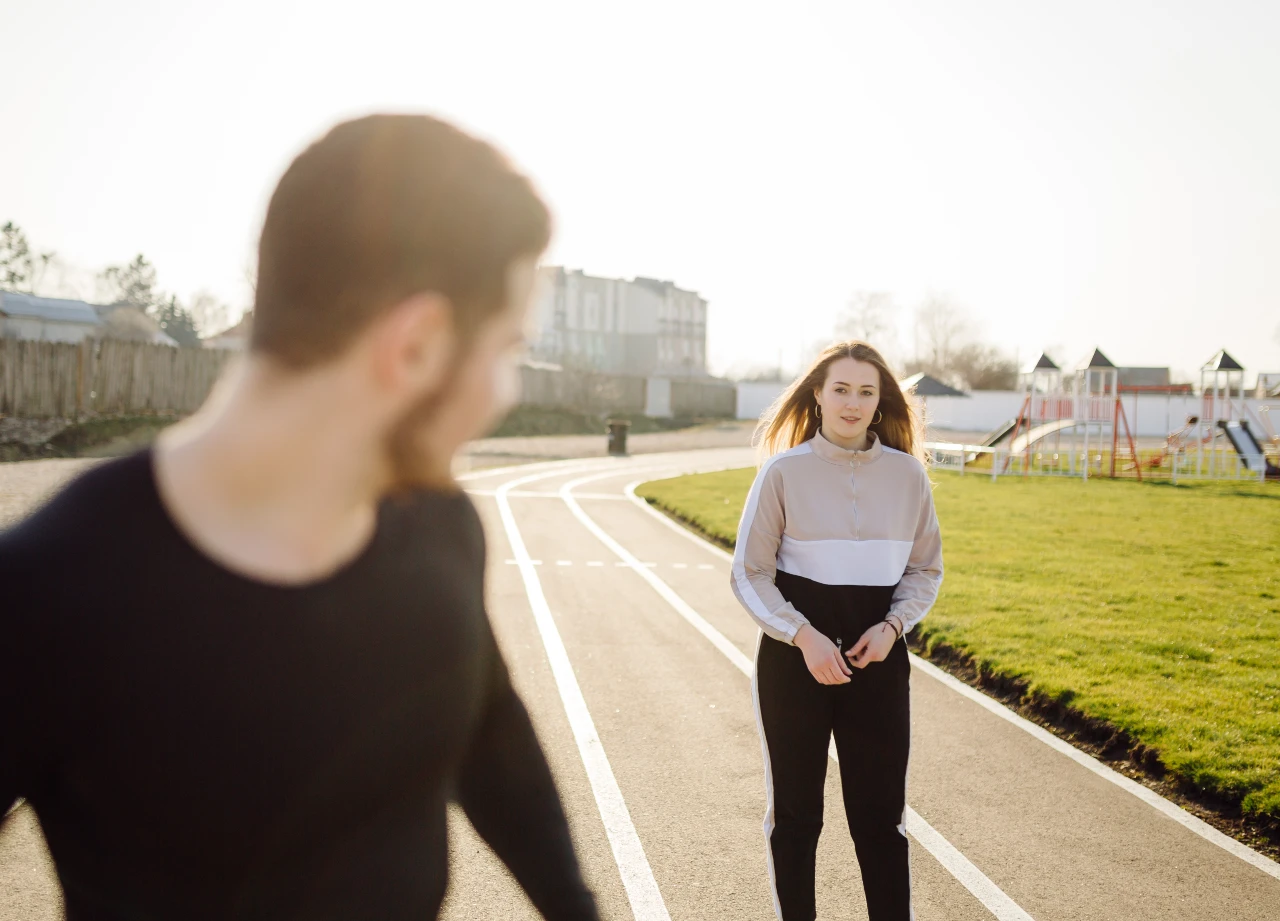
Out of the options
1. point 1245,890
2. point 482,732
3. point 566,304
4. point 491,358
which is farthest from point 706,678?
point 566,304

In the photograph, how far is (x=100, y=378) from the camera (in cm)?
2725

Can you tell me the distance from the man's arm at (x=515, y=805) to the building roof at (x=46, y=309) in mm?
57003

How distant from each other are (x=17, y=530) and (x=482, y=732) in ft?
2.11

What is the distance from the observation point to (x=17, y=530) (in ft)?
3.18

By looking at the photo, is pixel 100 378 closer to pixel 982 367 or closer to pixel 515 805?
pixel 515 805

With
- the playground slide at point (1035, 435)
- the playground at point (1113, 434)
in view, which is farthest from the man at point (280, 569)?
the playground slide at point (1035, 435)

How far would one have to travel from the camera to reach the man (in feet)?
3.01

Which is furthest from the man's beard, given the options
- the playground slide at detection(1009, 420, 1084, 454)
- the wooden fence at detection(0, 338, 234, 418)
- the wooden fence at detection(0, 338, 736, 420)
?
the playground slide at detection(1009, 420, 1084, 454)

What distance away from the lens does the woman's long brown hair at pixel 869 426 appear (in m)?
3.95

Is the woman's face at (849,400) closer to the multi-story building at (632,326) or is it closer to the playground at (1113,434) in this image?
the playground at (1113,434)

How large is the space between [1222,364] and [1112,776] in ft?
96.8

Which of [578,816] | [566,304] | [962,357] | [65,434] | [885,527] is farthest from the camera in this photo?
[962,357]

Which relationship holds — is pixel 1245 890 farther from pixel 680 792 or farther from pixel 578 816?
pixel 578 816

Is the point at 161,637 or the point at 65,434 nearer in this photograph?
the point at 161,637
